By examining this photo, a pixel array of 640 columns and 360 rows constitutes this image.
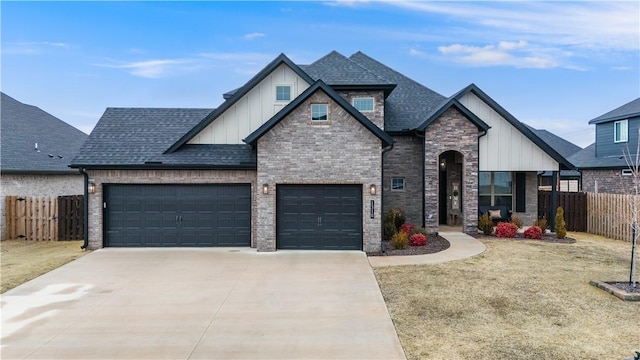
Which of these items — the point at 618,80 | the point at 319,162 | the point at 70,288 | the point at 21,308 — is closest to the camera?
the point at 21,308

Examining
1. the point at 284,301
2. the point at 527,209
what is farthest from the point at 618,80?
the point at 284,301

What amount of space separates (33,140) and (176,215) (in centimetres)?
1218

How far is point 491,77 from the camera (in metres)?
26.3

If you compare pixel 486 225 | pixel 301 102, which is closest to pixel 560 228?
pixel 486 225

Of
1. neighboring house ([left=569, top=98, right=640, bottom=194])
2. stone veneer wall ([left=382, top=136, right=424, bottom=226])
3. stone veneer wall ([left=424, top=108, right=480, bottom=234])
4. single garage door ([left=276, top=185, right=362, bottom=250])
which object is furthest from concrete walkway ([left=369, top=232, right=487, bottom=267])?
neighboring house ([left=569, top=98, right=640, bottom=194])

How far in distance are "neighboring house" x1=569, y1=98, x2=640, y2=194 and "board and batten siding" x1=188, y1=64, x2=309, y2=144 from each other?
21.9 meters

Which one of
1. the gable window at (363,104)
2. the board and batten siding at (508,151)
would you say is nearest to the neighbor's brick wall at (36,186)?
the gable window at (363,104)

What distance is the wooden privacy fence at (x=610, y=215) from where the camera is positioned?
15.6 meters

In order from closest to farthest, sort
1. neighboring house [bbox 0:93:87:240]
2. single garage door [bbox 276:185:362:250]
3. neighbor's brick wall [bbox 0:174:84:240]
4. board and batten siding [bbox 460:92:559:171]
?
single garage door [bbox 276:185:362:250], neighbor's brick wall [bbox 0:174:84:240], neighboring house [bbox 0:93:87:240], board and batten siding [bbox 460:92:559:171]

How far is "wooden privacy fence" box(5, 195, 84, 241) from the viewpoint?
15.6 metres

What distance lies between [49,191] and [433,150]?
1853 centimetres

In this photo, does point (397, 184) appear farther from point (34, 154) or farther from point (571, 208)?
point (34, 154)

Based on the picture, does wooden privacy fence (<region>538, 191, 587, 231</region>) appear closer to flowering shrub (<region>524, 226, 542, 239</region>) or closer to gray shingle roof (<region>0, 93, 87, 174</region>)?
flowering shrub (<region>524, 226, 542, 239</region>)

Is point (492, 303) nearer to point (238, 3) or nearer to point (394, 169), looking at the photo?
point (394, 169)
